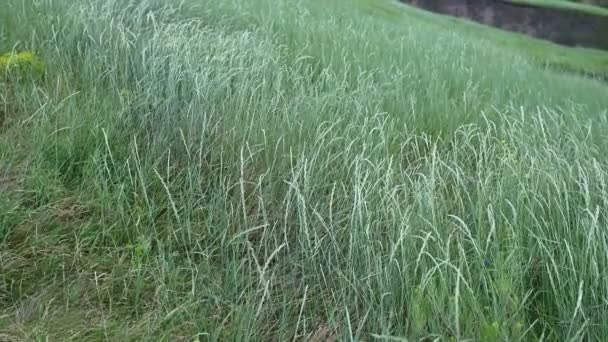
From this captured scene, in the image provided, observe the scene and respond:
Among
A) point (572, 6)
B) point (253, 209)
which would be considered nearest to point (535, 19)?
point (572, 6)

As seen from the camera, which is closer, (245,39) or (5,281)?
(5,281)

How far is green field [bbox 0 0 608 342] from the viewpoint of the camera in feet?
6.69

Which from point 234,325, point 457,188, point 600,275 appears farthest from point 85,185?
point 600,275

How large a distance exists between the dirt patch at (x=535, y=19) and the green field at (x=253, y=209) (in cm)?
2165

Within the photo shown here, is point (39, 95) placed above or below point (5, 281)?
above

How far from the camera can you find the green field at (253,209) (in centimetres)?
204

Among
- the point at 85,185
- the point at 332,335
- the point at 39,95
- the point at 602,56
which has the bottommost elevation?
the point at 602,56

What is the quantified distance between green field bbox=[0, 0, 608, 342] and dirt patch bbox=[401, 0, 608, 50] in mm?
21647

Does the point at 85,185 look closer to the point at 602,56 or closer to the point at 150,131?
the point at 150,131

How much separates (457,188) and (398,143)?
0.87 metres

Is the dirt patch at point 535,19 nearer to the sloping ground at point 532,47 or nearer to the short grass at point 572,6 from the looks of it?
the short grass at point 572,6

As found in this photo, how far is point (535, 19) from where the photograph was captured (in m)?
24.0

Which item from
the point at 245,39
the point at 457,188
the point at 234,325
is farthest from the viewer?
the point at 245,39

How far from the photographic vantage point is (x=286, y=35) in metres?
5.52
